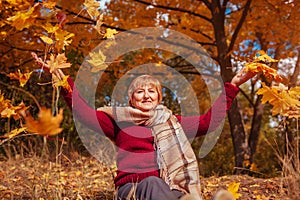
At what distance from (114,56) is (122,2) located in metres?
0.76

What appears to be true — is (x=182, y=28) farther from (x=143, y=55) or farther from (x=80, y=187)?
(x=80, y=187)

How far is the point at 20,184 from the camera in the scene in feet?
11.6

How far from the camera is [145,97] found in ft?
8.20

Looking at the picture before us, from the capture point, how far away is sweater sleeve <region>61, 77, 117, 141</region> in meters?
2.28

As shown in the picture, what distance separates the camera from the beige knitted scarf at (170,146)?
240 cm

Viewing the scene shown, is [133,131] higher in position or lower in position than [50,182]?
higher

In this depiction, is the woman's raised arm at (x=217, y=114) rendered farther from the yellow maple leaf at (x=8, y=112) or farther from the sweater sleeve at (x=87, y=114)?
the yellow maple leaf at (x=8, y=112)

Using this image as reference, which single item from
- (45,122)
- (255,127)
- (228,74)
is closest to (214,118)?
(45,122)

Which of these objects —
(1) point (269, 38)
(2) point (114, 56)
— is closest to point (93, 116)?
(2) point (114, 56)

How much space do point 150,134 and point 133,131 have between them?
11cm

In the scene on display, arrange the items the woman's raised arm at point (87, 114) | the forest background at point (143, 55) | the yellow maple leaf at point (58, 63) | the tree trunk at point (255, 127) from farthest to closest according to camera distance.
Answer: the tree trunk at point (255, 127)
the forest background at point (143, 55)
the woman's raised arm at point (87, 114)
the yellow maple leaf at point (58, 63)

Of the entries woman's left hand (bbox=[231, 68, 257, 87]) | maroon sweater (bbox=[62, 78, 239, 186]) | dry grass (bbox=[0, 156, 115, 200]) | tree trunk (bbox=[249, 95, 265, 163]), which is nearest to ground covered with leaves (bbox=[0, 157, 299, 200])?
dry grass (bbox=[0, 156, 115, 200])

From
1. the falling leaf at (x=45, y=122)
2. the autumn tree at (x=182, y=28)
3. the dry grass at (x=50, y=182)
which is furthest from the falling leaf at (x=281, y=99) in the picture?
the autumn tree at (x=182, y=28)

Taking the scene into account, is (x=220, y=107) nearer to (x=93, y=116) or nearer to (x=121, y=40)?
(x=93, y=116)
